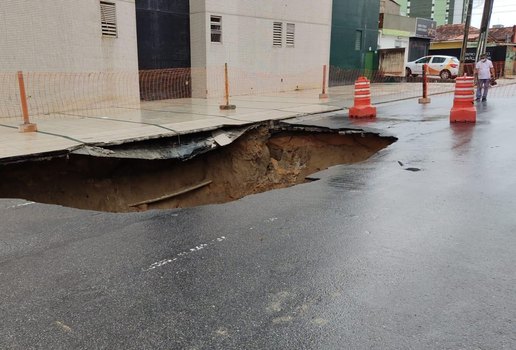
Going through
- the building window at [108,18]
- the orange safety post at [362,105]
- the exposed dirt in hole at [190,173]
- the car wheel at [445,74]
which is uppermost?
the building window at [108,18]

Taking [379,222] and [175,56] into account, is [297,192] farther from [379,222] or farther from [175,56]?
[175,56]

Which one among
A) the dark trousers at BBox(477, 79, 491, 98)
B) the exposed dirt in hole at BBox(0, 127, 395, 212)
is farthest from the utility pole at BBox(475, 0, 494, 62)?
the exposed dirt in hole at BBox(0, 127, 395, 212)

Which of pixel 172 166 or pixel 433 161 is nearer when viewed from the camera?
pixel 433 161

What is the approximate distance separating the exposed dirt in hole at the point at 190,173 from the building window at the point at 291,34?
1277 cm

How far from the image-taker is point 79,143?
7961mm

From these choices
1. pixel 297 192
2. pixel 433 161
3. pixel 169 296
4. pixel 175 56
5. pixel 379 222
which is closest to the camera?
pixel 169 296

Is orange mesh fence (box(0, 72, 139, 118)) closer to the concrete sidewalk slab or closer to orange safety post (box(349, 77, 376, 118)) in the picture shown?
the concrete sidewalk slab

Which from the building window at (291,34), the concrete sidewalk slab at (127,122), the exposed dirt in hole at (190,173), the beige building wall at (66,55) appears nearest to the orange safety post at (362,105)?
the concrete sidewalk slab at (127,122)

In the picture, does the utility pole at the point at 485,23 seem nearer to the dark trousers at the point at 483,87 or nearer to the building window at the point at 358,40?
the dark trousers at the point at 483,87

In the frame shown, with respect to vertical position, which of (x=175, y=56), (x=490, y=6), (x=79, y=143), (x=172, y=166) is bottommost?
(x=172, y=166)

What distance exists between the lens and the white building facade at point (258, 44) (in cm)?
1852

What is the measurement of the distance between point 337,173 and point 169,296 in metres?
4.54

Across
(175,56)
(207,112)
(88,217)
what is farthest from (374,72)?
(88,217)

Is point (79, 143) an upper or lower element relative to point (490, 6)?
lower
